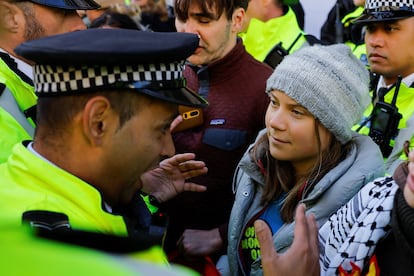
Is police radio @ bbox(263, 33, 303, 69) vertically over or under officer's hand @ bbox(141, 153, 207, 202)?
under

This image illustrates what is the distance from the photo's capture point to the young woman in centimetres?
251

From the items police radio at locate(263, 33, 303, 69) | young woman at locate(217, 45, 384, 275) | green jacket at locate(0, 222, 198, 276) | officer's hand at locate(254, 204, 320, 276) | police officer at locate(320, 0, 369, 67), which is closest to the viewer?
green jacket at locate(0, 222, 198, 276)

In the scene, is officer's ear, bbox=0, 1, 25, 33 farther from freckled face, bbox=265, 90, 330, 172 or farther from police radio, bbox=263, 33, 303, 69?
police radio, bbox=263, 33, 303, 69

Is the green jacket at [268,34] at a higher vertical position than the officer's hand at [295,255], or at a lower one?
lower

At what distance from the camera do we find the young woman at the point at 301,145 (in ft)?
8.22

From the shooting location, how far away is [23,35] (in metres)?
2.61

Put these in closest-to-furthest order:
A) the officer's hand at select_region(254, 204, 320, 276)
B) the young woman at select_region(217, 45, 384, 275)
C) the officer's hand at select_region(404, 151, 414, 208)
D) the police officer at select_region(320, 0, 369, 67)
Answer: the officer's hand at select_region(404, 151, 414, 208), the officer's hand at select_region(254, 204, 320, 276), the young woman at select_region(217, 45, 384, 275), the police officer at select_region(320, 0, 369, 67)

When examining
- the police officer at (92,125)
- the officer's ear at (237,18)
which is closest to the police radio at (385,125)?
the officer's ear at (237,18)

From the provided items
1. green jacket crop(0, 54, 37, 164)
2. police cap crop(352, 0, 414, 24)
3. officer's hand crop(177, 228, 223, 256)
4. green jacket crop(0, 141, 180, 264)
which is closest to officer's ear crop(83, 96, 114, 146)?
green jacket crop(0, 141, 180, 264)

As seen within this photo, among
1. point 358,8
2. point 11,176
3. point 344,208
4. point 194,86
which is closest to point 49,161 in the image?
point 11,176

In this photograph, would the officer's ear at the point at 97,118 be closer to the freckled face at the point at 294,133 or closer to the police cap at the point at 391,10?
the freckled face at the point at 294,133

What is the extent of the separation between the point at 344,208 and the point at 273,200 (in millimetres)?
423

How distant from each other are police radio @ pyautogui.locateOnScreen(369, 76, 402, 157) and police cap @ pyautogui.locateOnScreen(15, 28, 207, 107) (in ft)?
5.20

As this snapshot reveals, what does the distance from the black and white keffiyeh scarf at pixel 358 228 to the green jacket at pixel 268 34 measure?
101 inches
